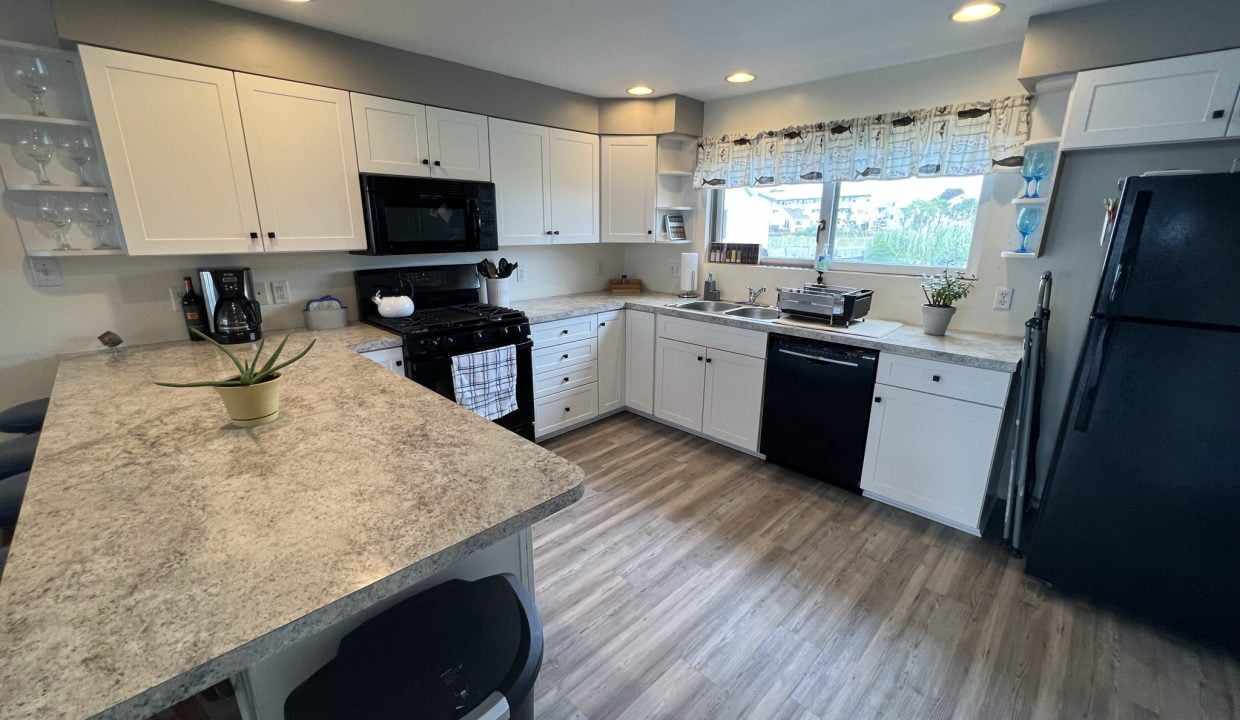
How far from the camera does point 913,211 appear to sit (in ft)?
9.28

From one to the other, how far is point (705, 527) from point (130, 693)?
215 cm

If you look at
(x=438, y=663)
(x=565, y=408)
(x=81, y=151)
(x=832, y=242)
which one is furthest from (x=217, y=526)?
(x=832, y=242)

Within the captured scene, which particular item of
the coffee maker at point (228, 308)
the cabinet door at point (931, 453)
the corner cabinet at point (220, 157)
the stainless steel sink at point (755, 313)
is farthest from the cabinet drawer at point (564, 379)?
the cabinet door at point (931, 453)

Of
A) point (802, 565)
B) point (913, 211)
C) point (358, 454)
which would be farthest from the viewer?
point (913, 211)

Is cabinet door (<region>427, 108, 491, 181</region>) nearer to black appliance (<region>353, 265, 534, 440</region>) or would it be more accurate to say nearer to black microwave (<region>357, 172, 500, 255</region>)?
black microwave (<region>357, 172, 500, 255</region>)

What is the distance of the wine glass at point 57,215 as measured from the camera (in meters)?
1.96

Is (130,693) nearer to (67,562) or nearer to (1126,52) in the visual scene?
(67,562)

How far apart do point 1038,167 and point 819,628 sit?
222 cm

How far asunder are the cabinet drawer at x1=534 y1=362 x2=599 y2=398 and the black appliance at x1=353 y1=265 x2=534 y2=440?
11 cm

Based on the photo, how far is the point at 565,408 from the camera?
336 cm

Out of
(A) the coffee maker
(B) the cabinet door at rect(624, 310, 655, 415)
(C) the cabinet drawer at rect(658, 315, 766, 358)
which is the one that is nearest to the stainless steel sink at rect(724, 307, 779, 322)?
(C) the cabinet drawer at rect(658, 315, 766, 358)

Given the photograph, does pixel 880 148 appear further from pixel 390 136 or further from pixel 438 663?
pixel 438 663

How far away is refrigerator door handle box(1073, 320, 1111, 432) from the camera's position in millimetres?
1724

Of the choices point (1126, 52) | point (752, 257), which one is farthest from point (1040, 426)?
point (752, 257)
